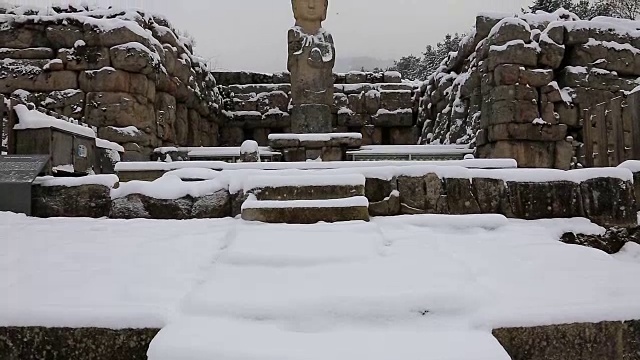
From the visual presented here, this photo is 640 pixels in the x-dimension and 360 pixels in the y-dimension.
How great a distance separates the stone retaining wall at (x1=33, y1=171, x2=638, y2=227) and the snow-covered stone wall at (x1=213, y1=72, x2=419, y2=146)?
411 inches

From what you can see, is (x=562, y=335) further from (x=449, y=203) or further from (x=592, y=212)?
(x=592, y=212)

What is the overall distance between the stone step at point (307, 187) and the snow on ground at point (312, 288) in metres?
0.44

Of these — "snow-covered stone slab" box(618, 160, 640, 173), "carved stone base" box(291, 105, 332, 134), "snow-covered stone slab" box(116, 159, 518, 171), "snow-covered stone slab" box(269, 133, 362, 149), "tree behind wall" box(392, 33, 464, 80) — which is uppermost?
"tree behind wall" box(392, 33, 464, 80)

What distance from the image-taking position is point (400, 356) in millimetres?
1442

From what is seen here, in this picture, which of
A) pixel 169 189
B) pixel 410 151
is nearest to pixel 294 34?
pixel 410 151

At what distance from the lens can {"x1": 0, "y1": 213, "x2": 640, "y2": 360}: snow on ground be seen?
155cm

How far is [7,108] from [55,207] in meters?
1.73

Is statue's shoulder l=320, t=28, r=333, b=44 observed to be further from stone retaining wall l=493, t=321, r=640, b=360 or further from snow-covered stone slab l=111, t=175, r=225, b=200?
stone retaining wall l=493, t=321, r=640, b=360

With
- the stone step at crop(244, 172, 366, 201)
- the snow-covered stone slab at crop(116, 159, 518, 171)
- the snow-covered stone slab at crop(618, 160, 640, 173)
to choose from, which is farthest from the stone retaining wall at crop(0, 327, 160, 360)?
the snow-covered stone slab at crop(618, 160, 640, 173)

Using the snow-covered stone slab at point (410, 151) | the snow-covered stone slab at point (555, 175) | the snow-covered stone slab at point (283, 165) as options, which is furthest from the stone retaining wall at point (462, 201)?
the snow-covered stone slab at point (410, 151)

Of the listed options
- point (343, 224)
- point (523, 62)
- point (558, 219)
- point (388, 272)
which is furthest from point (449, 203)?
point (523, 62)

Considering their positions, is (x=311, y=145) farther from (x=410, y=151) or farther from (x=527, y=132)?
(x=527, y=132)

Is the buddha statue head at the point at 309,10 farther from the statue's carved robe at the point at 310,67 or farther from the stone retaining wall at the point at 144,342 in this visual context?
the stone retaining wall at the point at 144,342

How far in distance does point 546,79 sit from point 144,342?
366 inches
